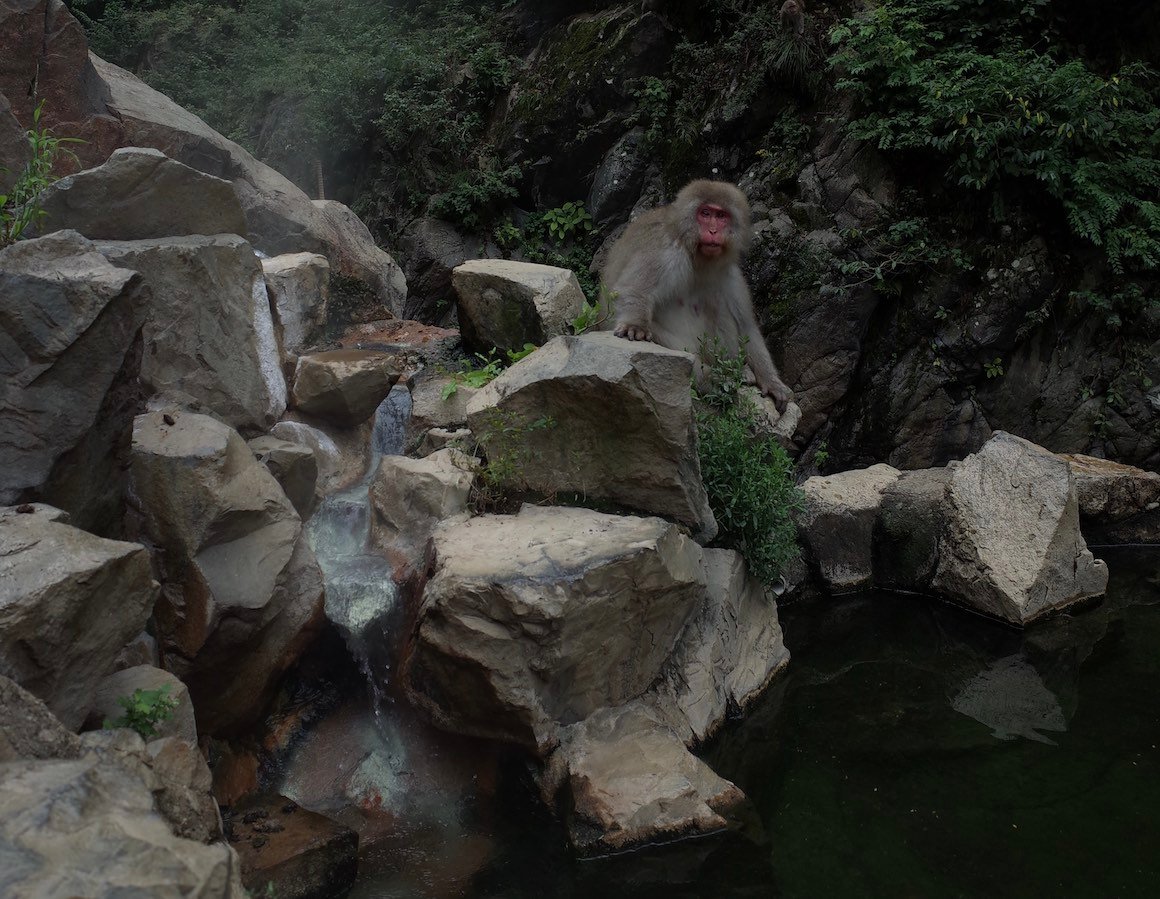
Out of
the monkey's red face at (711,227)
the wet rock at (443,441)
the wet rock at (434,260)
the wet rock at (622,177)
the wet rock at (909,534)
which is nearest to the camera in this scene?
the wet rock at (443,441)

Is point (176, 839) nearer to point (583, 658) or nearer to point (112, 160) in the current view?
point (583, 658)

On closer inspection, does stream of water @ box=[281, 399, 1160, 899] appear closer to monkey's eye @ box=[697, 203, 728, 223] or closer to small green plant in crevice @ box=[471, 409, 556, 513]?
small green plant in crevice @ box=[471, 409, 556, 513]

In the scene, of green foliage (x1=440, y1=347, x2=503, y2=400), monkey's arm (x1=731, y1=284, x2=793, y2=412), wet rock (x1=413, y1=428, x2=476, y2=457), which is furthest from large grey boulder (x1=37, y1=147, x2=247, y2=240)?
monkey's arm (x1=731, y1=284, x2=793, y2=412)

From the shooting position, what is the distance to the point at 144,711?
2.95 m

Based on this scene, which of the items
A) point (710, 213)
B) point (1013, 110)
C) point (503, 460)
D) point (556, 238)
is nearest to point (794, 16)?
point (1013, 110)

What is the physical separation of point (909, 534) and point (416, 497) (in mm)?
3784

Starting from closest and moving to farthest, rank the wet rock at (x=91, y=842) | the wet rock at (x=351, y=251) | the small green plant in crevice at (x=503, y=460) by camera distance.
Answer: the wet rock at (x=91, y=842), the small green plant in crevice at (x=503, y=460), the wet rock at (x=351, y=251)

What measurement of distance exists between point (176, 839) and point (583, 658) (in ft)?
7.51

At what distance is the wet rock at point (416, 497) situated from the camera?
192 inches

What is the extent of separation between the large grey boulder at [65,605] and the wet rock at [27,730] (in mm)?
366

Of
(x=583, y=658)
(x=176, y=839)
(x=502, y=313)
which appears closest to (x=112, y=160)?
(x=502, y=313)

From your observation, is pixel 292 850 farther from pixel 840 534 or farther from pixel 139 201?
pixel 840 534

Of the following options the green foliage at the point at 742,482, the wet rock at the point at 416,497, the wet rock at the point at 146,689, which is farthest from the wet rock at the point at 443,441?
the wet rock at the point at 146,689

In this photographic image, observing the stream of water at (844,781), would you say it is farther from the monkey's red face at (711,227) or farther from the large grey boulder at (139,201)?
the monkey's red face at (711,227)
